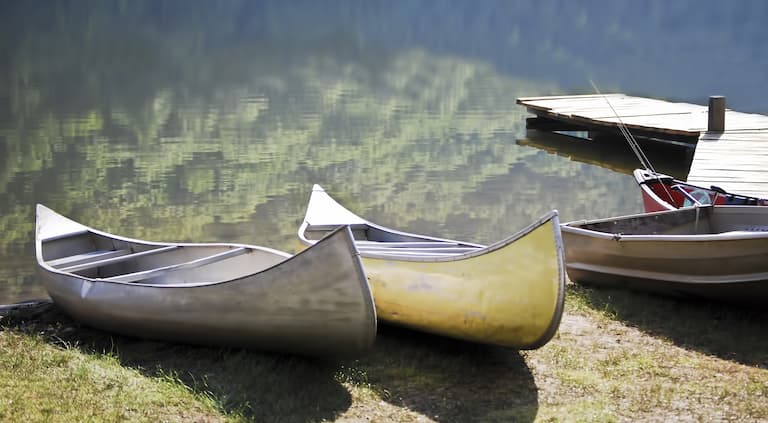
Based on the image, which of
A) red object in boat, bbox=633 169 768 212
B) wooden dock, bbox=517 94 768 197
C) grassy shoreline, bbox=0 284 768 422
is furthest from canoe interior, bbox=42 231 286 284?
wooden dock, bbox=517 94 768 197

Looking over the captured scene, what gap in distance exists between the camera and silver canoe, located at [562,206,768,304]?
6301mm

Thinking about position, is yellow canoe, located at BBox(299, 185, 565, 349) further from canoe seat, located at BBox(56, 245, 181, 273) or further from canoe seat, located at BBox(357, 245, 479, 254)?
canoe seat, located at BBox(56, 245, 181, 273)

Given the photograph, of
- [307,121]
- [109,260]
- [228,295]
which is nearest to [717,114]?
[307,121]

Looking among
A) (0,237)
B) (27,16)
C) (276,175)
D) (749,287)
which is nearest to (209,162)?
(276,175)

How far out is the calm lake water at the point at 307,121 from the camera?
12.3 m

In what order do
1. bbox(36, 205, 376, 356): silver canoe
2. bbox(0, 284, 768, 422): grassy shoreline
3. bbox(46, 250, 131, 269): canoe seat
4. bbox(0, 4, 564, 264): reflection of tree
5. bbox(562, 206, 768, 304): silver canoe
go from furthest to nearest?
1. bbox(0, 4, 564, 264): reflection of tree
2. bbox(46, 250, 131, 269): canoe seat
3. bbox(562, 206, 768, 304): silver canoe
4. bbox(36, 205, 376, 356): silver canoe
5. bbox(0, 284, 768, 422): grassy shoreline

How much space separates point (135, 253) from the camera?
289 inches

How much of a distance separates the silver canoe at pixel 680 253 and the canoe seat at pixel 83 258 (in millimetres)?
3655

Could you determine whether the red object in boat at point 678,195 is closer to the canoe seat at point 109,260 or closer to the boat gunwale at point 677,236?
the boat gunwale at point 677,236

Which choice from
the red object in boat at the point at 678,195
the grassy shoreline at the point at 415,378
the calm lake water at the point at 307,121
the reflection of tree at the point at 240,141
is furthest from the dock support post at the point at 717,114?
the grassy shoreline at the point at 415,378

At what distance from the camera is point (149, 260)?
727cm

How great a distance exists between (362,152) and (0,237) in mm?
7556

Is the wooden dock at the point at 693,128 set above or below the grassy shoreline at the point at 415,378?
above

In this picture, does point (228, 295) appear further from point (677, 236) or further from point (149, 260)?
point (677, 236)
